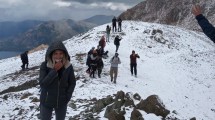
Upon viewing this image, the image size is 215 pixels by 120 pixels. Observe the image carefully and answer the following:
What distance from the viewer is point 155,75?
31109mm

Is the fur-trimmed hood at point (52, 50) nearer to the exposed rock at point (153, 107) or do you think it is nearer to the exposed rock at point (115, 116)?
the exposed rock at point (115, 116)

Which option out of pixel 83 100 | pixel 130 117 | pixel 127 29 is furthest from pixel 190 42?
pixel 130 117

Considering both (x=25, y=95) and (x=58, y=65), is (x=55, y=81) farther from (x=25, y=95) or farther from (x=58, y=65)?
(x=25, y=95)

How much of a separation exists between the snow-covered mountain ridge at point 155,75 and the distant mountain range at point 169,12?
30457mm

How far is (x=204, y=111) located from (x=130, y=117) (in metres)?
10.9

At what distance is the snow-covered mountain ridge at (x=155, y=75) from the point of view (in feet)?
65.5

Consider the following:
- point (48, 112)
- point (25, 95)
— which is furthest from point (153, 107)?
point (25, 95)

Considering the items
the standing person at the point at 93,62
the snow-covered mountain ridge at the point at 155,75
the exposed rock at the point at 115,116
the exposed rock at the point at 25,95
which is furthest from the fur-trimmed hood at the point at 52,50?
the standing person at the point at 93,62

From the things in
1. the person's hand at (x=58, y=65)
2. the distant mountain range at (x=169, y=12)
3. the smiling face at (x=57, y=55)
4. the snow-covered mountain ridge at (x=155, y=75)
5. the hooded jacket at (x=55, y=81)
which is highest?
the distant mountain range at (x=169, y=12)

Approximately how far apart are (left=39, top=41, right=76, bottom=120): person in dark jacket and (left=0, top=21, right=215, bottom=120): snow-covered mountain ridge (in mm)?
6841

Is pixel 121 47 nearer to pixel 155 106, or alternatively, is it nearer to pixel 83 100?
pixel 83 100

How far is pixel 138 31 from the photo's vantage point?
165ft

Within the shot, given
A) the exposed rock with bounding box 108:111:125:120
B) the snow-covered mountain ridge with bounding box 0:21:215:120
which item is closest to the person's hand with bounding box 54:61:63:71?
the exposed rock with bounding box 108:111:125:120

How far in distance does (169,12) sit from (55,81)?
286ft
